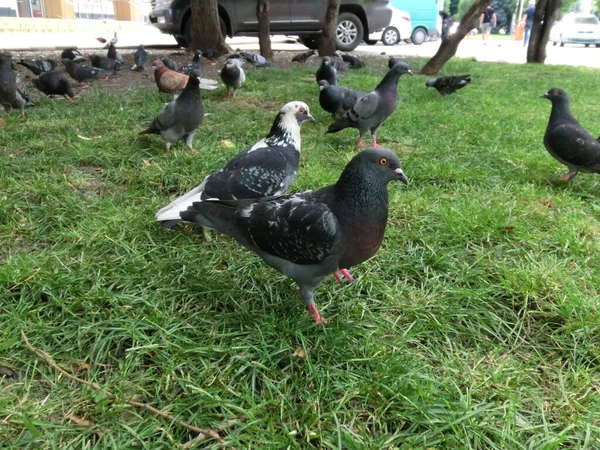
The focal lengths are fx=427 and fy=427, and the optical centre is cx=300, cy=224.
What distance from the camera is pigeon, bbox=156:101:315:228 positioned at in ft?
10.2

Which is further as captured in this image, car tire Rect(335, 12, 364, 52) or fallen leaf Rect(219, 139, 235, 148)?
car tire Rect(335, 12, 364, 52)

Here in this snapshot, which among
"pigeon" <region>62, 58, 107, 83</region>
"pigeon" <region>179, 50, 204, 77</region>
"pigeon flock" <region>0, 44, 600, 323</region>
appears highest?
"pigeon" <region>179, 50, 204, 77</region>

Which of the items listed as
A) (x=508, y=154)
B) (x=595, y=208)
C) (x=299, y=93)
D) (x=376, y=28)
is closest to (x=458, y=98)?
(x=299, y=93)

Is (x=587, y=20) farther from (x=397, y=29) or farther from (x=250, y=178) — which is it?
(x=250, y=178)

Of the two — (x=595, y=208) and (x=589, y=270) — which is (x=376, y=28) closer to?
(x=595, y=208)

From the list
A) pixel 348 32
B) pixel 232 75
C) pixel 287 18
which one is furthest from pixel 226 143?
pixel 348 32

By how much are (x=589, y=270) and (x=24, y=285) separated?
3.52m

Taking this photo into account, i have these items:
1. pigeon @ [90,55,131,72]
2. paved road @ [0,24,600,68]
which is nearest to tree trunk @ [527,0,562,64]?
paved road @ [0,24,600,68]

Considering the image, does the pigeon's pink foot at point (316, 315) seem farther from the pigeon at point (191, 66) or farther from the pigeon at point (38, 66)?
the pigeon at point (38, 66)

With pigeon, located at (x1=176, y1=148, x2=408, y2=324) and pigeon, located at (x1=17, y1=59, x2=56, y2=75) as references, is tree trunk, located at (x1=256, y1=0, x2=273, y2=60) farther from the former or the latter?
pigeon, located at (x1=176, y1=148, x2=408, y2=324)

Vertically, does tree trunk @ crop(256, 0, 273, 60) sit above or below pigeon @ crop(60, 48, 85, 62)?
above

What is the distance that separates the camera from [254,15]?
1424 centimetres

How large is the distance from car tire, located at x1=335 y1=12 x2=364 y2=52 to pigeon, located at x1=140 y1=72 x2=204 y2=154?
12319 millimetres

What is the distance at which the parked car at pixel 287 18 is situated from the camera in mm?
13961
